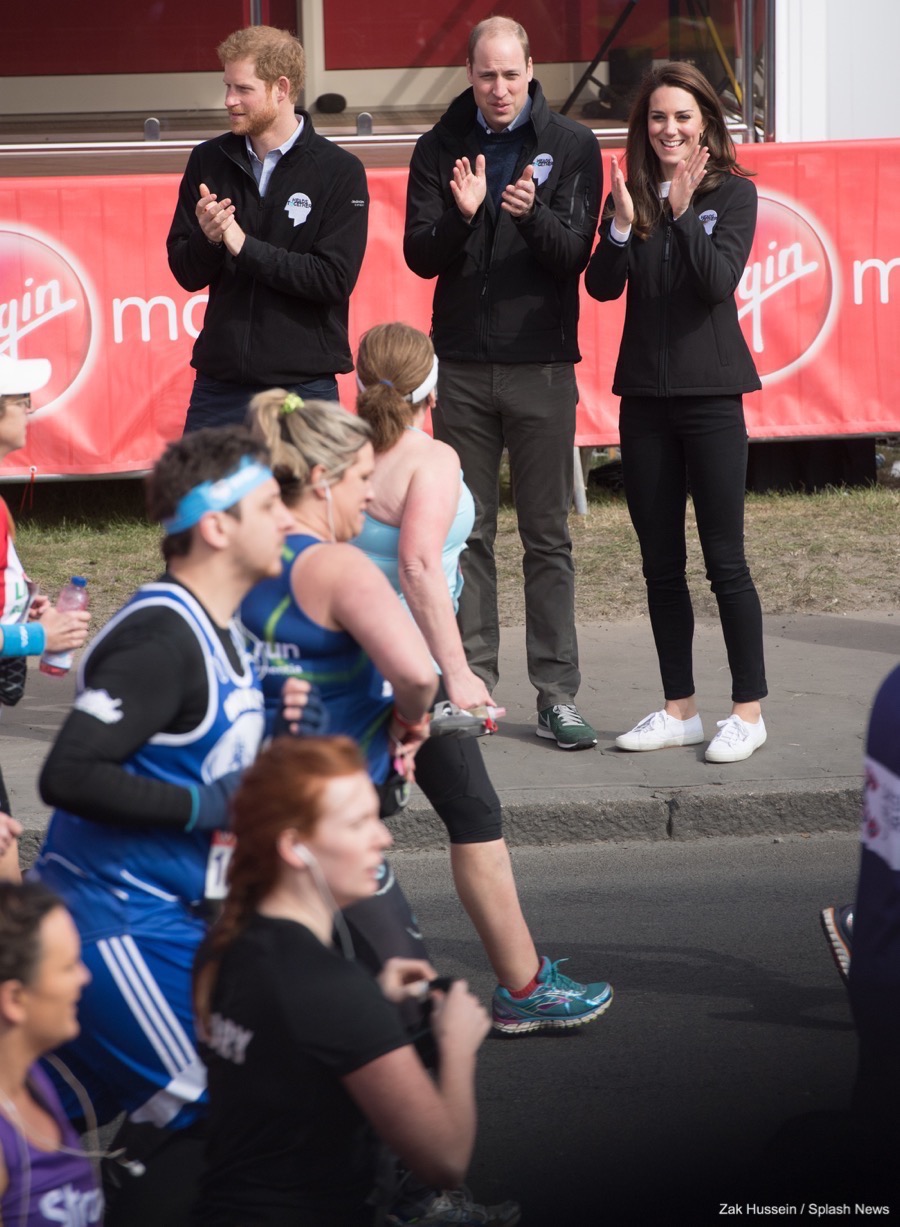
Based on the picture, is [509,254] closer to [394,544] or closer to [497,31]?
[497,31]

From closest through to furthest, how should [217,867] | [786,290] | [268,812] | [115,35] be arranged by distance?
[268,812] < [217,867] < [786,290] < [115,35]

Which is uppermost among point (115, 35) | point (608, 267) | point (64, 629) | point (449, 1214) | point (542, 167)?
point (115, 35)

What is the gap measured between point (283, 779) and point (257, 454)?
2.65 ft

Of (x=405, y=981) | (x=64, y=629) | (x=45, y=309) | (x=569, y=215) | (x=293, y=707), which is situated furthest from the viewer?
(x=45, y=309)

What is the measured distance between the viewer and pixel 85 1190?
2348 mm

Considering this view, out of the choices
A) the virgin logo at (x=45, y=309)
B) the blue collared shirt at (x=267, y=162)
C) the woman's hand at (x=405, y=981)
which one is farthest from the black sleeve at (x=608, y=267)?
the virgin logo at (x=45, y=309)

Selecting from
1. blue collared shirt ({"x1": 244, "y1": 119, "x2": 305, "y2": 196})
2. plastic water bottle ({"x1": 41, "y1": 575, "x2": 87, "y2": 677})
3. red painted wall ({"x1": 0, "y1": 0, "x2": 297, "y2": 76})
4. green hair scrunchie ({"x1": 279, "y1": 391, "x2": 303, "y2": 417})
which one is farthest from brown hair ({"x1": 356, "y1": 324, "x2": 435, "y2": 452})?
red painted wall ({"x1": 0, "y1": 0, "x2": 297, "y2": 76})

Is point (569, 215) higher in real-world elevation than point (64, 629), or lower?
higher

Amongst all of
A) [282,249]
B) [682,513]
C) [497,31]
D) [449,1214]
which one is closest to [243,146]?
[282,249]

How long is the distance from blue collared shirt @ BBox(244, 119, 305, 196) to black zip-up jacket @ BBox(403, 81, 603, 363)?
0.49 m

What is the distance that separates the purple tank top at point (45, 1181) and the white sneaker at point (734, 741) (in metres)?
3.88

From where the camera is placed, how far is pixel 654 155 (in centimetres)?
586

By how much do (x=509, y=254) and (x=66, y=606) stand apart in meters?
2.75

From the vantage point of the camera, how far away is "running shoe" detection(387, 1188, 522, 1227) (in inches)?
124
